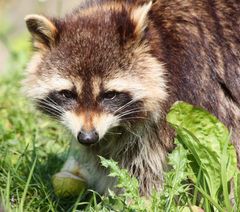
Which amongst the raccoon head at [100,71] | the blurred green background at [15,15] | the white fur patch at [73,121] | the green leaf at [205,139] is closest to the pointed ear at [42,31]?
the raccoon head at [100,71]

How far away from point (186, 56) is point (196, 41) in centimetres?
14

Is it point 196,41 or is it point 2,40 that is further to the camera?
point 2,40

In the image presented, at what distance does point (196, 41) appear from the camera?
5262 millimetres

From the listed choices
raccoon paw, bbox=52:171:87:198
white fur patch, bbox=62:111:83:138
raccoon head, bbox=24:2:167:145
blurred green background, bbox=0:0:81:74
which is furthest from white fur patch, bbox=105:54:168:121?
blurred green background, bbox=0:0:81:74

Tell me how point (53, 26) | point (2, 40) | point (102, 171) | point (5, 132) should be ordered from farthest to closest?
point (2, 40) < point (5, 132) < point (102, 171) < point (53, 26)

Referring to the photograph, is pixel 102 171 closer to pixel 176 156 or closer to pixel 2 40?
pixel 176 156

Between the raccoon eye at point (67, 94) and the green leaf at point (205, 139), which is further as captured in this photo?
the raccoon eye at point (67, 94)

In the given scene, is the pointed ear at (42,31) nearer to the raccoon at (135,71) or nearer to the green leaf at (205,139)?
the raccoon at (135,71)

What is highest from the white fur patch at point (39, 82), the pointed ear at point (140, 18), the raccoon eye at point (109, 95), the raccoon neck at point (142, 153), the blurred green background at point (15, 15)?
the pointed ear at point (140, 18)

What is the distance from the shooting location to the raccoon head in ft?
16.4

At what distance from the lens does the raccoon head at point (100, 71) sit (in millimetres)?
5000

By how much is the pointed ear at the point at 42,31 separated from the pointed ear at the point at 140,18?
0.54 m

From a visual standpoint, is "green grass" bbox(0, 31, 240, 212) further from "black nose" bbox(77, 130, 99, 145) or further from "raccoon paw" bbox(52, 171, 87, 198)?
"black nose" bbox(77, 130, 99, 145)

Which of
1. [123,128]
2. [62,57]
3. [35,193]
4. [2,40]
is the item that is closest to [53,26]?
[62,57]
